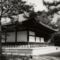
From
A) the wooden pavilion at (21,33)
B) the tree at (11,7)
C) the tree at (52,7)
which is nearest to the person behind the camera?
the tree at (11,7)

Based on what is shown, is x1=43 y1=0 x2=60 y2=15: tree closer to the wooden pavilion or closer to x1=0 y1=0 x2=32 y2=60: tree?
the wooden pavilion

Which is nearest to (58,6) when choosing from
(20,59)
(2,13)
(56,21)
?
(56,21)

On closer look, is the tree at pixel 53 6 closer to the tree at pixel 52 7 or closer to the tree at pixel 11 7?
the tree at pixel 52 7

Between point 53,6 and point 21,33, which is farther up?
point 53,6

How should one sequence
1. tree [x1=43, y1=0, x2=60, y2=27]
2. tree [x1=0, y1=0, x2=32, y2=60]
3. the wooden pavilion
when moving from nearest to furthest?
tree [x1=0, y1=0, x2=32, y2=60] → the wooden pavilion → tree [x1=43, y1=0, x2=60, y2=27]

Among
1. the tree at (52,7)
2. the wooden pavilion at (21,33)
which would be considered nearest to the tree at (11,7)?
the wooden pavilion at (21,33)

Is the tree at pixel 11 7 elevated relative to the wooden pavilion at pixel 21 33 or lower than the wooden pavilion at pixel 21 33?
elevated

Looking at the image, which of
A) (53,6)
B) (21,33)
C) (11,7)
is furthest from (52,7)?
(11,7)

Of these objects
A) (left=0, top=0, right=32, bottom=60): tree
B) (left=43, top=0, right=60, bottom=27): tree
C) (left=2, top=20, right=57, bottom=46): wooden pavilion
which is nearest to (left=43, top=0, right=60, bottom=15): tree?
(left=43, top=0, right=60, bottom=27): tree

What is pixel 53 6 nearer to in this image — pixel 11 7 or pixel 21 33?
pixel 21 33

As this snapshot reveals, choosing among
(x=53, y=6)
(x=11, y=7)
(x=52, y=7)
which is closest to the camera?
(x=11, y=7)

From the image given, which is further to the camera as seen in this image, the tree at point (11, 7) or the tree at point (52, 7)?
the tree at point (52, 7)

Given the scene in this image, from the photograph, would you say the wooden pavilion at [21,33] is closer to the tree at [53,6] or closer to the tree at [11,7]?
the tree at [11,7]

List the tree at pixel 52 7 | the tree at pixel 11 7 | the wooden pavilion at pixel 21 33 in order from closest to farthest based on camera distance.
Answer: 1. the tree at pixel 11 7
2. the wooden pavilion at pixel 21 33
3. the tree at pixel 52 7
